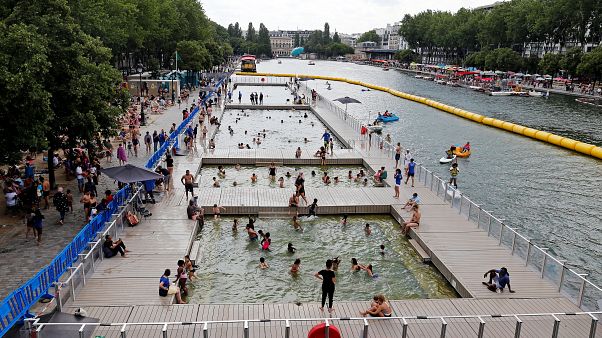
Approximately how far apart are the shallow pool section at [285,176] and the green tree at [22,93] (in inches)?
427

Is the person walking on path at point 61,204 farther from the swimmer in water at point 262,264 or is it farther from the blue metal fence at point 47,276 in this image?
the swimmer in water at point 262,264

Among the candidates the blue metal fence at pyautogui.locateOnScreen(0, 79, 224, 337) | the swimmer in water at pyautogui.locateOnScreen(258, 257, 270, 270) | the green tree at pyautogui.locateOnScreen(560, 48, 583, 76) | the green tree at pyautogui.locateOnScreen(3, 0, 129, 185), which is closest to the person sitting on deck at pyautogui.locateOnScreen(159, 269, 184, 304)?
the blue metal fence at pyautogui.locateOnScreen(0, 79, 224, 337)

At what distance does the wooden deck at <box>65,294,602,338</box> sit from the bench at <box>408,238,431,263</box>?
375cm

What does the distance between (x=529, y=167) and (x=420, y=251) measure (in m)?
21.6

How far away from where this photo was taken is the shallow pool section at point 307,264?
51.3ft

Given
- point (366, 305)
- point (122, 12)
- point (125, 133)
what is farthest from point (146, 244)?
point (122, 12)

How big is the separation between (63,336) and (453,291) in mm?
11413

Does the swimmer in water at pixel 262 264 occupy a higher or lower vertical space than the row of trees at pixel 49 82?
lower

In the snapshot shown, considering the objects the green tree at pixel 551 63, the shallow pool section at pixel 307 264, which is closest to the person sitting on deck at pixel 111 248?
the shallow pool section at pixel 307 264

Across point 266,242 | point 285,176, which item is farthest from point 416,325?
point 285,176

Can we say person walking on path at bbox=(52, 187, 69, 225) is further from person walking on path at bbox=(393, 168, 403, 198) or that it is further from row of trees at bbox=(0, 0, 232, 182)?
person walking on path at bbox=(393, 168, 403, 198)

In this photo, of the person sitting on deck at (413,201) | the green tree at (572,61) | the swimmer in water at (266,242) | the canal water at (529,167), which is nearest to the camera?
the swimmer in water at (266,242)

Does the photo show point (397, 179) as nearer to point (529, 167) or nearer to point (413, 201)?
point (413, 201)

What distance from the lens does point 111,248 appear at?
1602 centimetres
